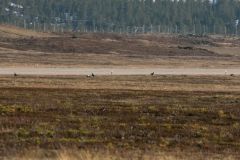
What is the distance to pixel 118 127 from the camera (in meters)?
27.8

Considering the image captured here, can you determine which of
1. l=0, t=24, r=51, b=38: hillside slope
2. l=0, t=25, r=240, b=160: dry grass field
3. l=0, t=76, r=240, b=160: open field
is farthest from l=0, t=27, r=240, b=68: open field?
l=0, t=76, r=240, b=160: open field

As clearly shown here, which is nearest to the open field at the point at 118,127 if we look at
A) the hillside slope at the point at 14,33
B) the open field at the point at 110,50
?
the open field at the point at 110,50

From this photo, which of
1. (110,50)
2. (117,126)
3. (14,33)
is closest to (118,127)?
(117,126)

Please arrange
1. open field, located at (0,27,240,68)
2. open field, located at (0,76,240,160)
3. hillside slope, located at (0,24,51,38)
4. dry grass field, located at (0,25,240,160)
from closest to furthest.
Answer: dry grass field, located at (0,25,240,160), open field, located at (0,76,240,160), open field, located at (0,27,240,68), hillside slope, located at (0,24,51,38)

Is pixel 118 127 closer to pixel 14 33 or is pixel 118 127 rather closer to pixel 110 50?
pixel 110 50

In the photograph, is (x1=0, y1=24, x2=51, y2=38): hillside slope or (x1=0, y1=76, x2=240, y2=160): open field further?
(x1=0, y1=24, x2=51, y2=38): hillside slope

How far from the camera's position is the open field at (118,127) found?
22141 mm

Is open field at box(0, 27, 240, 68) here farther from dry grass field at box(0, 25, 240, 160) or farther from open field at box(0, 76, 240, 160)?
open field at box(0, 76, 240, 160)

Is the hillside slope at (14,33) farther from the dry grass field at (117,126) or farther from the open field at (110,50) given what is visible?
the dry grass field at (117,126)

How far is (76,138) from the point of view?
24.8m

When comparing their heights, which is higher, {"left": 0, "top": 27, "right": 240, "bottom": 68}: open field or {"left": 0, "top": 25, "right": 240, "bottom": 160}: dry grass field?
{"left": 0, "top": 25, "right": 240, "bottom": 160}: dry grass field

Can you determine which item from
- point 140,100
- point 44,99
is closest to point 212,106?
point 140,100

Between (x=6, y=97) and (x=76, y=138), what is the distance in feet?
57.4

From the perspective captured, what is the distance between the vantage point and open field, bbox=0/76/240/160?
2214 cm
